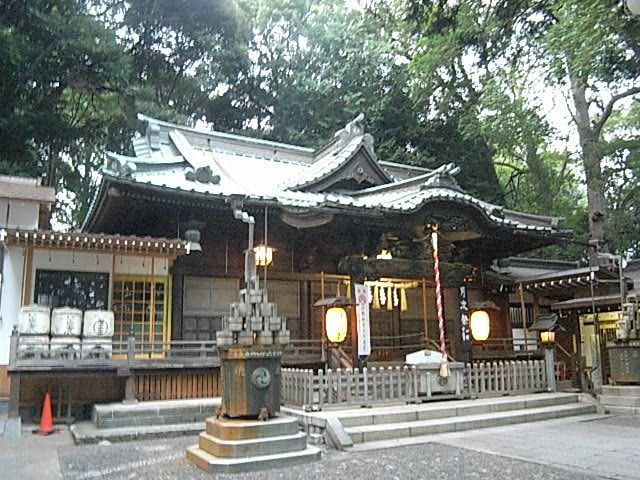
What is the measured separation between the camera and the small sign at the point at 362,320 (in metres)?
13.0

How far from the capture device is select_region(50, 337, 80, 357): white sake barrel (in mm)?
10709

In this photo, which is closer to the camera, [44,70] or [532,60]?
[532,60]

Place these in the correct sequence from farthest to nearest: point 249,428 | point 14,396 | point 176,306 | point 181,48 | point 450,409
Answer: point 181,48 < point 176,306 < point 450,409 < point 14,396 < point 249,428

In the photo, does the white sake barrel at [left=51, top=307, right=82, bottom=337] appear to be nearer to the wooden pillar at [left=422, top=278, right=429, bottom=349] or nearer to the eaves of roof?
the eaves of roof

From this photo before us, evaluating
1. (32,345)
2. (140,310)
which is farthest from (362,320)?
(32,345)

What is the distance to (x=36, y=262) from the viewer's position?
1207 centimetres

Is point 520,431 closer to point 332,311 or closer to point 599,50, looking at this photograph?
point 332,311

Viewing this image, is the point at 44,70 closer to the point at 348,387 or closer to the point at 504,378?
the point at 348,387

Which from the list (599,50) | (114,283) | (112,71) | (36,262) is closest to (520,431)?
(599,50)

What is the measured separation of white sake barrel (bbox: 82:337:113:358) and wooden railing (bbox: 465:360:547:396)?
7.38 m

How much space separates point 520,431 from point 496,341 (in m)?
8.15

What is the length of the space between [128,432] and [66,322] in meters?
2.93

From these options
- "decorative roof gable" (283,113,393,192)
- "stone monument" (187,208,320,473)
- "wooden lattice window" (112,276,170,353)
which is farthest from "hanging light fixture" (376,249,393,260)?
"stone monument" (187,208,320,473)

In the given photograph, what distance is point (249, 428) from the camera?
7320 mm
